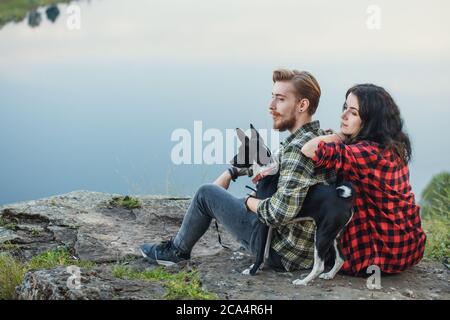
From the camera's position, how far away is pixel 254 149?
425 centimetres

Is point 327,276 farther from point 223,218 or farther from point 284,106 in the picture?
point 284,106

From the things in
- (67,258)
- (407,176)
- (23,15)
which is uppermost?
(23,15)

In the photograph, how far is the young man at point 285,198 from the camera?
3986 millimetres

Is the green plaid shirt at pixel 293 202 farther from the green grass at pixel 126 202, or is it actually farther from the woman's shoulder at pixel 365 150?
the green grass at pixel 126 202

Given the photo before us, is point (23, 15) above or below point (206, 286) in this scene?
above

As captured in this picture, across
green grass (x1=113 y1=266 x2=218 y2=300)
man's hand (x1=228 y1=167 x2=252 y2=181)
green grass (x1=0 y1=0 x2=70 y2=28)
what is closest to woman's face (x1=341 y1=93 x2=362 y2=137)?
man's hand (x1=228 y1=167 x2=252 y2=181)

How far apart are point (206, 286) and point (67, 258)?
64.5 inches

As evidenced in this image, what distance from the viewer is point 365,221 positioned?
4242mm

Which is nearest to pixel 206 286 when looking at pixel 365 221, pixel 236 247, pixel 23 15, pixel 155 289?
pixel 155 289

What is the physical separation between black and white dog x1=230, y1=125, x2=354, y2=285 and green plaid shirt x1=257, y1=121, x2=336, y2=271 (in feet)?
0.26

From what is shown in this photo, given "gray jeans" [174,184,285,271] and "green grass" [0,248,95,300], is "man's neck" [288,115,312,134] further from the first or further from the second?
"green grass" [0,248,95,300]

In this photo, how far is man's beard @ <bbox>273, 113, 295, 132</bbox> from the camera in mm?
4242

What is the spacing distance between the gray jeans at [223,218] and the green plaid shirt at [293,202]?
123 mm
